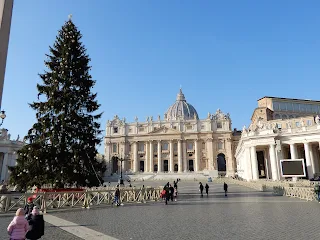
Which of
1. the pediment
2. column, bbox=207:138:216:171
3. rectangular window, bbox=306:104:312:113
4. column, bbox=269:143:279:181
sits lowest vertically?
column, bbox=269:143:279:181

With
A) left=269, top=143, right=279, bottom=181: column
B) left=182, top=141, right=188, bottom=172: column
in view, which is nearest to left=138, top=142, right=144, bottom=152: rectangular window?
left=182, top=141, right=188, bottom=172: column

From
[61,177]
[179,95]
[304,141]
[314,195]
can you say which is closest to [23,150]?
[61,177]

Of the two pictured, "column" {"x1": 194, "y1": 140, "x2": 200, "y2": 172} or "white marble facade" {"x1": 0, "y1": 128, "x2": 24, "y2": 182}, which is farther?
"column" {"x1": 194, "y1": 140, "x2": 200, "y2": 172}

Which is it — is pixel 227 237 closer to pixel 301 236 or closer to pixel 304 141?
pixel 301 236

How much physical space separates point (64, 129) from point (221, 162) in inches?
2844

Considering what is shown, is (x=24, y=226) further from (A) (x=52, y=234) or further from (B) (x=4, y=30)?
(B) (x=4, y=30)

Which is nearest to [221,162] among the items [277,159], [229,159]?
[229,159]

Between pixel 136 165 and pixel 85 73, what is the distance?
2430 inches

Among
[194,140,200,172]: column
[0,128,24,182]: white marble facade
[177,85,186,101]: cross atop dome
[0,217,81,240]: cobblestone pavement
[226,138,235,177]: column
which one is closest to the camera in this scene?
[0,217,81,240]: cobblestone pavement

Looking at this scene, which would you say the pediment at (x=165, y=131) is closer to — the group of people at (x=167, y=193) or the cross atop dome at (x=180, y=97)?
the cross atop dome at (x=180, y=97)

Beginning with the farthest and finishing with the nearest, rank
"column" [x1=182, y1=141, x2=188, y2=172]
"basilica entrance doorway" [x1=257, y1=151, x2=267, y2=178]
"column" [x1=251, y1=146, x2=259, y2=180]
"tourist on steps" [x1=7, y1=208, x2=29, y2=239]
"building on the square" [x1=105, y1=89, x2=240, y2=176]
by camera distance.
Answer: "building on the square" [x1=105, y1=89, x2=240, y2=176] < "column" [x1=182, y1=141, x2=188, y2=172] < "basilica entrance doorway" [x1=257, y1=151, x2=267, y2=178] < "column" [x1=251, y1=146, x2=259, y2=180] < "tourist on steps" [x1=7, y1=208, x2=29, y2=239]

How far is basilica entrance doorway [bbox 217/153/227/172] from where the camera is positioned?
81744 millimetres

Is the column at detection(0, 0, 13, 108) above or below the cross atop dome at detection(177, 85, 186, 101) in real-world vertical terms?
below

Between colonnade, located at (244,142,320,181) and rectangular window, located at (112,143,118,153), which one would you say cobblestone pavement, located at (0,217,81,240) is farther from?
rectangular window, located at (112,143,118,153)
